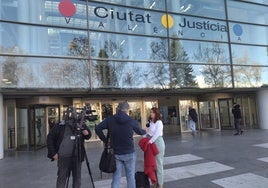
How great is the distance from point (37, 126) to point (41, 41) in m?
4.80

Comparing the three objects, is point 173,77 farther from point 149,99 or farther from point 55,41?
point 55,41

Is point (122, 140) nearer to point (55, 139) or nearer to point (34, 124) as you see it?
point (55, 139)

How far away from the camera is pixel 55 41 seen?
41.3ft

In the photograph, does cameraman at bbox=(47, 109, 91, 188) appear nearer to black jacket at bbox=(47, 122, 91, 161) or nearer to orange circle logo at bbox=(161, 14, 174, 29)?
black jacket at bbox=(47, 122, 91, 161)

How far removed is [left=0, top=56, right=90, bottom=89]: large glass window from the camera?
11.3 meters

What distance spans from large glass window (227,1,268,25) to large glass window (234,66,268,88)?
3.07 metres

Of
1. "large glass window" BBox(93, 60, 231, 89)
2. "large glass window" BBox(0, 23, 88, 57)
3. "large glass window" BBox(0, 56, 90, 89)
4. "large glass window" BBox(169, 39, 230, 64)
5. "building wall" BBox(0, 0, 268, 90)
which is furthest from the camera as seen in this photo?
"large glass window" BBox(169, 39, 230, 64)

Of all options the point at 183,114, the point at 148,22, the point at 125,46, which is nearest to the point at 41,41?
the point at 125,46

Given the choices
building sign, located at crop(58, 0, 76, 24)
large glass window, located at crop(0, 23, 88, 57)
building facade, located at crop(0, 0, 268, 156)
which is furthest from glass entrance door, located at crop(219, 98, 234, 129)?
building sign, located at crop(58, 0, 76, 24)

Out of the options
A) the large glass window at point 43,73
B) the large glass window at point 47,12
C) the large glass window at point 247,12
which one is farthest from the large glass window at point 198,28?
the large glass window at point 43,73

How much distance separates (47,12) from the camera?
1269cm

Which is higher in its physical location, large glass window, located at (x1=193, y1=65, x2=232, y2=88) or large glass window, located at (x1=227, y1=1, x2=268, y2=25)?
large glass window, located at (x1=227, y1=1, x2=268, y2=25)

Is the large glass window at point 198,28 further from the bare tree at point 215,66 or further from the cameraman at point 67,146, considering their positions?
the cameraman at point 67,146

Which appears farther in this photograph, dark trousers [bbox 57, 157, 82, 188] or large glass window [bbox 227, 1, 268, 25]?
large glass window [bbox 227, 1, 268, 25]
